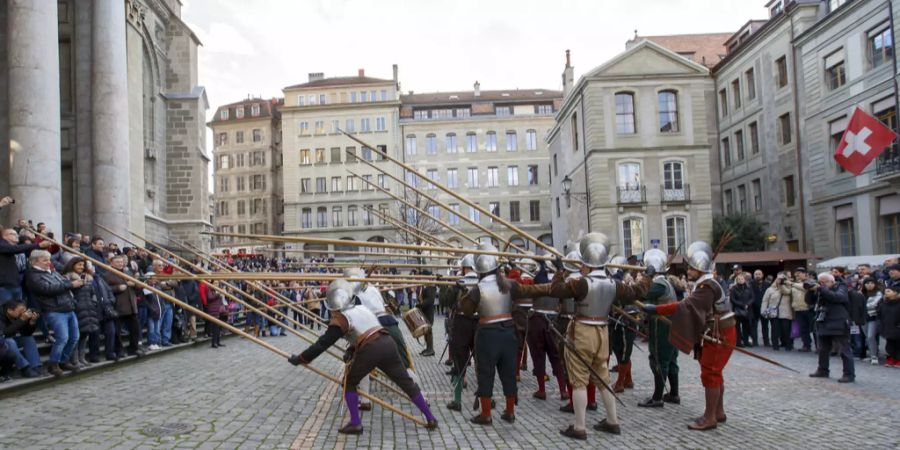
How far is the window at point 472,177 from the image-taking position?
212ft

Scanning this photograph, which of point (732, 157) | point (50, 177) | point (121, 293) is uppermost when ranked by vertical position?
point (732, 157)

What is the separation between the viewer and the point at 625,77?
3859cm

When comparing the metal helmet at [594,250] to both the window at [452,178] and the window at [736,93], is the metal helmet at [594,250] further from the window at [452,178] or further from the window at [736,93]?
the window at [452,178]

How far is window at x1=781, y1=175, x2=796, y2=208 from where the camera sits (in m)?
35.8

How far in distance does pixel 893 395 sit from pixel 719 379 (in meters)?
3.85

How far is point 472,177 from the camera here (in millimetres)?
64938

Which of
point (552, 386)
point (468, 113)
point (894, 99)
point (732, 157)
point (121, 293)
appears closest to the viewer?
point (552, 386)

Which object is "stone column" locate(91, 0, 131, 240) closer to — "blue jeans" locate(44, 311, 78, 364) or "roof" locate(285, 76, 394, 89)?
"blue jeans" locate(44, 311, 78, 364)

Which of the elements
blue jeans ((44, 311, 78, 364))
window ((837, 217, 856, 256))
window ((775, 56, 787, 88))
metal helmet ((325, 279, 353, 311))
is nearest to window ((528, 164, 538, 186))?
window ((775, 56, 787, 88))

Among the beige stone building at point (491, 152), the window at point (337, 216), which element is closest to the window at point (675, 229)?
the beige stone building at point (491, 152)

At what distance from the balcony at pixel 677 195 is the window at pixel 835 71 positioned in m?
9.03

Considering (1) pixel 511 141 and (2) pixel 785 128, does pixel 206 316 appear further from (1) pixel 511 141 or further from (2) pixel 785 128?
(1) pixel 511 141

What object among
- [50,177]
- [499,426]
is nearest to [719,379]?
[499,426]

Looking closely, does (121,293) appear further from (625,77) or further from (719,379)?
(625,77)
